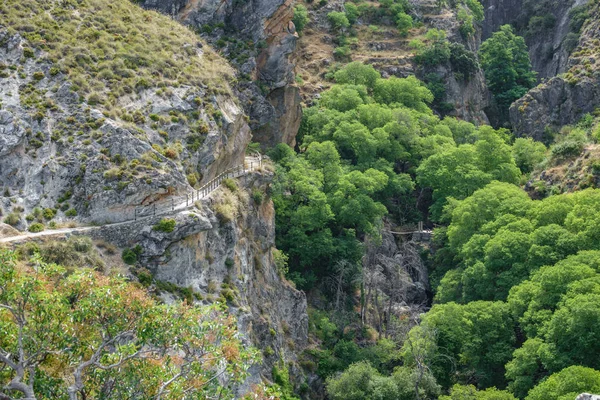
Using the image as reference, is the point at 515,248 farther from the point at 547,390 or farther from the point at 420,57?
the point at 420,57

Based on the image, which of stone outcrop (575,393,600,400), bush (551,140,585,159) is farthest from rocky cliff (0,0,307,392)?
bush (551,140,585,159)

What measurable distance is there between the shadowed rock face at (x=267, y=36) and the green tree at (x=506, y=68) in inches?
1597

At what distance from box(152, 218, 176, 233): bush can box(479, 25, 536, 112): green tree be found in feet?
237

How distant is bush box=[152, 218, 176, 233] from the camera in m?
60.1

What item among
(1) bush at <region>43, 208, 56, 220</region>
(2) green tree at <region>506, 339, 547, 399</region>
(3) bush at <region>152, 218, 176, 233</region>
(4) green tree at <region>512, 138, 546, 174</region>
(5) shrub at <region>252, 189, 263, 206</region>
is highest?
(4) green tree at <region>512, 138, 546, 174</region>

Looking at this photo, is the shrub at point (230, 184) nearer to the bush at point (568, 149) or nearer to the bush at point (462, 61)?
the bush at point (568, 149)

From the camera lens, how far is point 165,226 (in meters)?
60.2

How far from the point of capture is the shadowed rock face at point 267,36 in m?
90.0

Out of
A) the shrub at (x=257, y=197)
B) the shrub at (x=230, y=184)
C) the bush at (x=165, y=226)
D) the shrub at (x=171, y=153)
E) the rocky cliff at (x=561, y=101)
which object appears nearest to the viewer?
the bush at (x=165, y=226)

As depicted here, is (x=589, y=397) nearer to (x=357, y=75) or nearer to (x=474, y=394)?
(x=474, y=394)

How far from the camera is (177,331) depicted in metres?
39.0

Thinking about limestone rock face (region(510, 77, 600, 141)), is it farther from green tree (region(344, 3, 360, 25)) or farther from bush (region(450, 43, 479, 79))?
green tree (region(344, 3, 360, 25))

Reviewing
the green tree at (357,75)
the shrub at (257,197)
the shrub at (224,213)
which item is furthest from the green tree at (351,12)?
the shrub at (224,213)

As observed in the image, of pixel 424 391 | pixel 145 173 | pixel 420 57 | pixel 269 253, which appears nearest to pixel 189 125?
pixel 145 173
